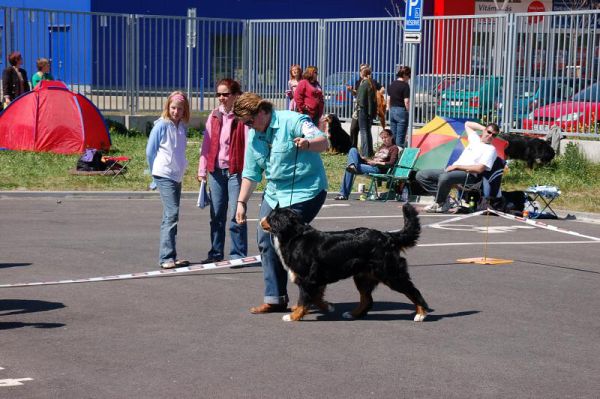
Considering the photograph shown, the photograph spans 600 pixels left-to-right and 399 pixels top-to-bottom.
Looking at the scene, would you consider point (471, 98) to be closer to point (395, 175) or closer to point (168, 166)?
point (395, 175)

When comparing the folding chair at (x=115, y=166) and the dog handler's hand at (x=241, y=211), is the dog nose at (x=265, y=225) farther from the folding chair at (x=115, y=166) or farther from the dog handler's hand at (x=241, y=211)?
the folding chair at (x=115, y=166)

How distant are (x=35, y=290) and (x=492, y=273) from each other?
14.5ft

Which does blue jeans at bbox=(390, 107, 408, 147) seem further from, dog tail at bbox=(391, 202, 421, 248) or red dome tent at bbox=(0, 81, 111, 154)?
dog tail at bbox=(391, 202, 421, 248)

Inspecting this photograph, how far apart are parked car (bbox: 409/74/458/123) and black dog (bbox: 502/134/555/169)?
350 cm

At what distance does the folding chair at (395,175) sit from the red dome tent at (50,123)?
632 centimetres

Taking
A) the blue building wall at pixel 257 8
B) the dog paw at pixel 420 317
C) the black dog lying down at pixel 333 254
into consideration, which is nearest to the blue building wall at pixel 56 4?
the blue building wall at pixel 257 8

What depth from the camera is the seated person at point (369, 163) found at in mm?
17234

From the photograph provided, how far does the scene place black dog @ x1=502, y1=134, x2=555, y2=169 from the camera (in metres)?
19.1

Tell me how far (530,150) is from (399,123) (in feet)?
11.1

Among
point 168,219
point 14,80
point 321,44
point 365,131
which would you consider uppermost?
point 321,44

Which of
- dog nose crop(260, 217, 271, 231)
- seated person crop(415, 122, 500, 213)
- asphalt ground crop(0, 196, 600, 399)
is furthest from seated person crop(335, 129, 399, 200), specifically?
dog nose crop(260, 217, 271, 231)

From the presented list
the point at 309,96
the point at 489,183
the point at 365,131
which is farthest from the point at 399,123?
the point at 489,183

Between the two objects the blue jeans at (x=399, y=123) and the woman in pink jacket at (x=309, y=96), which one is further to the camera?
the blue jeans at (x=399, y=123)

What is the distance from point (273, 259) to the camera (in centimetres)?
825
